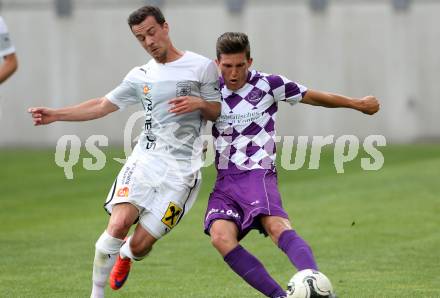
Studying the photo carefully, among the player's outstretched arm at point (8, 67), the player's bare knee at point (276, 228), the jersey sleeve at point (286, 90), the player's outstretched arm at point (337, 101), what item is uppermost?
the jersey sleeve at point (286, 90)

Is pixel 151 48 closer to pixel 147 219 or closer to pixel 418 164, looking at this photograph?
pixel 147 219

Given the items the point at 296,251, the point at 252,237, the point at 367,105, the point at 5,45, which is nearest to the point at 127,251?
the point at 296,251

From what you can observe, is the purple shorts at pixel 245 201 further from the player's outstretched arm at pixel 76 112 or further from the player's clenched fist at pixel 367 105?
the player's outstretched arm at pixel 76 112

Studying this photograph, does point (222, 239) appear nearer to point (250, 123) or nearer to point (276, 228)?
point (276, 228)

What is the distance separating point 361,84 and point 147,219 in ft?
70.0

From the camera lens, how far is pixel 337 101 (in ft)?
24.3

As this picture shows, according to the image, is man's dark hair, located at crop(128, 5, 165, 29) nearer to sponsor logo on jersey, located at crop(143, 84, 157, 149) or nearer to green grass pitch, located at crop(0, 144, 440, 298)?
sponsor logo on jersey, located at crop(143, 84, 157, 149)

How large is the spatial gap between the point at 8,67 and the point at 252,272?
3.25m

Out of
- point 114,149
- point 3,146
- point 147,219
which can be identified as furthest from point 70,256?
point 3,146

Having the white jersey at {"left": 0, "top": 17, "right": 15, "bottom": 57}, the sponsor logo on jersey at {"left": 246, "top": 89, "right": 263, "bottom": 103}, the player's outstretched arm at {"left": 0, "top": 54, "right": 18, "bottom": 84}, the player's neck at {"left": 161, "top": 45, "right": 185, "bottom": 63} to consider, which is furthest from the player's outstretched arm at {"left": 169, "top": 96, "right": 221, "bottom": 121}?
the white jersey at {"left": 0, "top": 17, "right": 15, "bottom": 57}

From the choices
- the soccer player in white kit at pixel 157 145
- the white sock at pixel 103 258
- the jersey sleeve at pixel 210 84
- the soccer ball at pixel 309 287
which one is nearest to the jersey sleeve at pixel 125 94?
the soccer player in white kit at pixel 157 145

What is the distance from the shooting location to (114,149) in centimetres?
2586

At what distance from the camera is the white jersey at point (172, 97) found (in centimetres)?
752

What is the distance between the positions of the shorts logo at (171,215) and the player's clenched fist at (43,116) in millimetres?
1048
